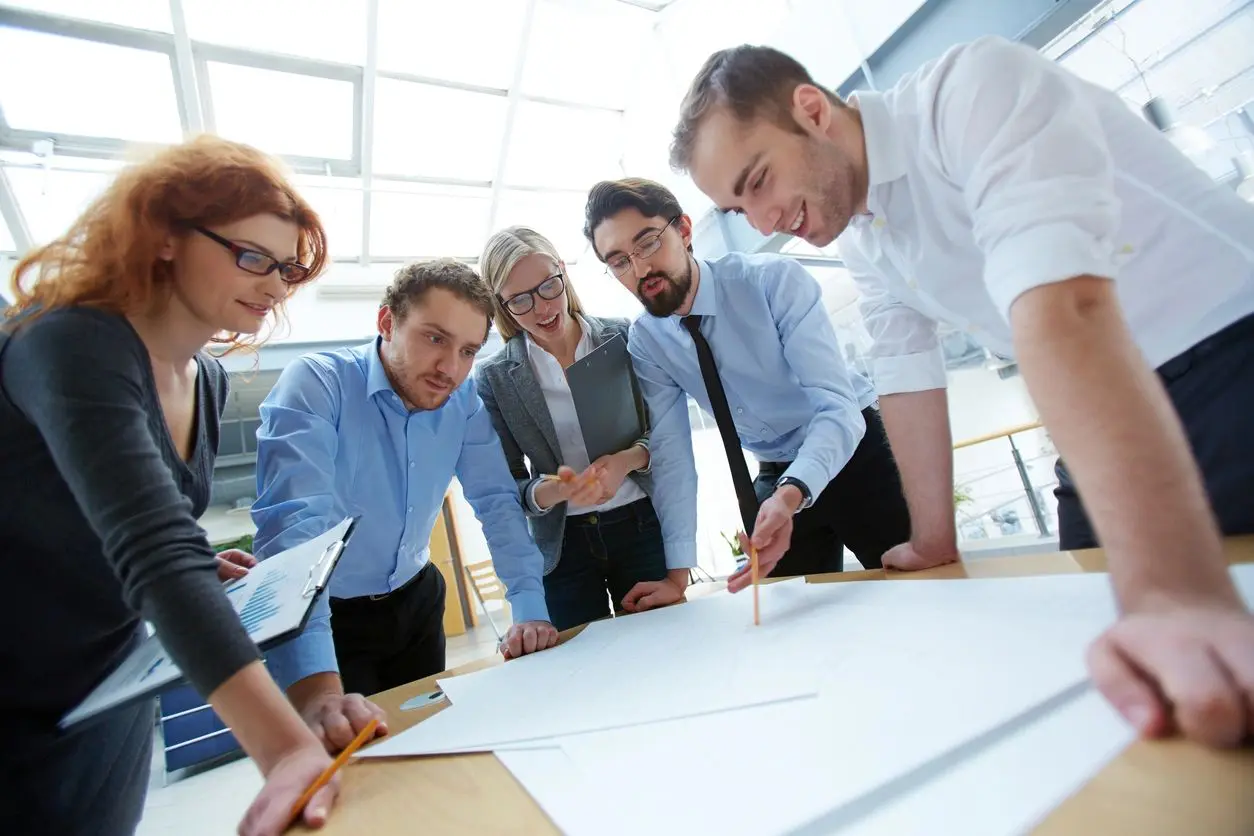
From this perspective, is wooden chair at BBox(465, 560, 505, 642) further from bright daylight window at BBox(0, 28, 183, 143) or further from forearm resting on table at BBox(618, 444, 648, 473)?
forearm resting on table at BBox(618, 444, 648, 473)

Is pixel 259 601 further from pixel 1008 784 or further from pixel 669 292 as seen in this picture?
pixel 669 292

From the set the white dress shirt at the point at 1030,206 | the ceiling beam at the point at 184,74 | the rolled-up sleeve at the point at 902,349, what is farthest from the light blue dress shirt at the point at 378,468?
the ceiling beam at the point at 184,74

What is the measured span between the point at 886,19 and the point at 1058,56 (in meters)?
0.77

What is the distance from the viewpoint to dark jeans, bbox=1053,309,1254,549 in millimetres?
727

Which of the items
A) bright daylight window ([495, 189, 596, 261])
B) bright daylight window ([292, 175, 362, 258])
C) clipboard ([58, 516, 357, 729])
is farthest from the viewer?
bright daylight window ([495, 189, 596, 261])

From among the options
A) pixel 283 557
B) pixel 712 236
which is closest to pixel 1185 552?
pixel 283 557

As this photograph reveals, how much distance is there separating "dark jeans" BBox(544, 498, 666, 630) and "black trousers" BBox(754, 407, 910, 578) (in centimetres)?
35

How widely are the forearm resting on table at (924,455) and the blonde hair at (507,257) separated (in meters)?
0.94

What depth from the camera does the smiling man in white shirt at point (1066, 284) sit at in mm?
380

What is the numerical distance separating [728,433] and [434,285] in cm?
78

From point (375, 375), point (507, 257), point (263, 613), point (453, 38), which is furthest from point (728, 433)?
point (453, 38)

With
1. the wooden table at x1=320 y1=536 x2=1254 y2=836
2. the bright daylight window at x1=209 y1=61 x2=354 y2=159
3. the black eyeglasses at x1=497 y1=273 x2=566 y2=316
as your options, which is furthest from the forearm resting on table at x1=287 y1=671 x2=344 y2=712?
the bright daylight window at x1=209 y1=61 x2=354 y2=159

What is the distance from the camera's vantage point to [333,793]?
576mm

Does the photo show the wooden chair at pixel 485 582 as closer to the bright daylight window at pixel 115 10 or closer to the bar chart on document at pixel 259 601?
the bright daylight window at pixel 115 10
